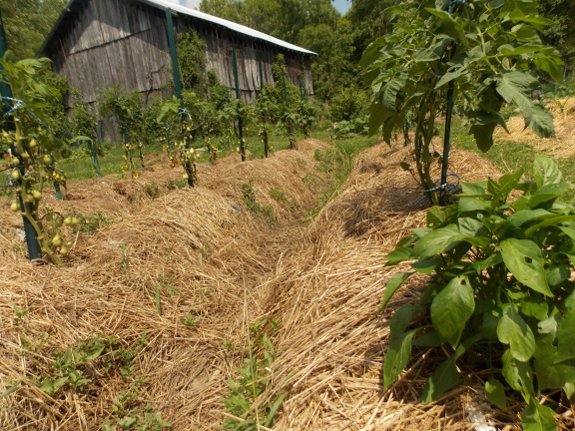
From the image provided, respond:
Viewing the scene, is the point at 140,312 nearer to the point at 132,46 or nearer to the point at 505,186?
the point at 505,186

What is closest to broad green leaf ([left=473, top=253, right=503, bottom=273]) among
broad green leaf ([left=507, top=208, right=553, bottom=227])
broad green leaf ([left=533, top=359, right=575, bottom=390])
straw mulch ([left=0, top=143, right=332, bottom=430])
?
broad green leaf ([left=507, top=208, right=553, bottom=227])

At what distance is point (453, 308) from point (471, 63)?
149cm

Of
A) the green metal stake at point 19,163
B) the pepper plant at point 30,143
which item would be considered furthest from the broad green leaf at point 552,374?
the green metal stake at point 19,163

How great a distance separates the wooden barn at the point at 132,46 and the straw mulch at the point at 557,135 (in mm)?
8714

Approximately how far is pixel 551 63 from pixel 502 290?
4.71ft

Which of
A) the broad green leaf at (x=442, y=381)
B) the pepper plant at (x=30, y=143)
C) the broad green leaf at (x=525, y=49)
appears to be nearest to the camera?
the broad green leaf at (x=442, y=381)

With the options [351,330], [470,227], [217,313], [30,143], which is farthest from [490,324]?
[30,143]

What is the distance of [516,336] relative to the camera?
100 cm

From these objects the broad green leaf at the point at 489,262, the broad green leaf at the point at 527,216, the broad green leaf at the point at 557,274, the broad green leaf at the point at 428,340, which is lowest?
the broad green leaf at the point at 428,340

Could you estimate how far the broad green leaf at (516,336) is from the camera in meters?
0.99

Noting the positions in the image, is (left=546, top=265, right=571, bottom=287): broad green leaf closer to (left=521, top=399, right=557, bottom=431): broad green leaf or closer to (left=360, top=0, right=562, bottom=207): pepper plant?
(left=521, top=399, right=557, bottom=431): broad green leaf

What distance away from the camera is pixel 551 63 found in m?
1.83

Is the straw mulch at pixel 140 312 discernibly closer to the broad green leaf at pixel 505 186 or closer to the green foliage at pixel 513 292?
the green foliage at pixel 513 292

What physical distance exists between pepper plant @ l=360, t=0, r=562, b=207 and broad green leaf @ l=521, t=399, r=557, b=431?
4.25 ft
